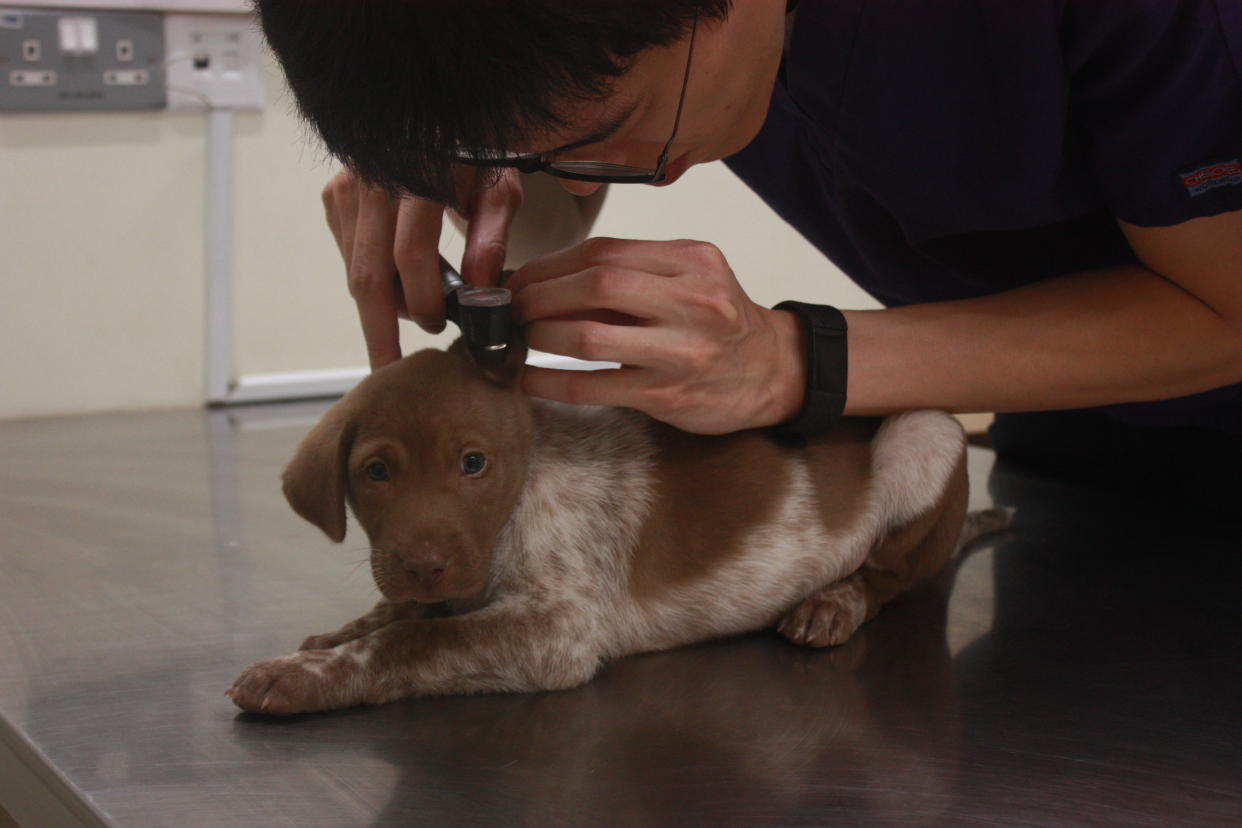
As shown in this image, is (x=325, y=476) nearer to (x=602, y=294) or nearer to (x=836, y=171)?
(x=602, y=294)

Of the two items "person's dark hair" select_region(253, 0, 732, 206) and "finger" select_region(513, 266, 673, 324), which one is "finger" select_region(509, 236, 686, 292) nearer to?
"finger" select_region(513, 266, 673, 324)

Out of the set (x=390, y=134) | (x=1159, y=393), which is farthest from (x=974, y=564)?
(x=390, y=134)

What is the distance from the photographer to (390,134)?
1.03 meters

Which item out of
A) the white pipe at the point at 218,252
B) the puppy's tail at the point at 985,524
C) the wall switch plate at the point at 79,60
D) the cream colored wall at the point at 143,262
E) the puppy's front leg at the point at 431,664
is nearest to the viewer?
the puppy's front leg at the point at 431,664

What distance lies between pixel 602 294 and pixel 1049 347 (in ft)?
2.04

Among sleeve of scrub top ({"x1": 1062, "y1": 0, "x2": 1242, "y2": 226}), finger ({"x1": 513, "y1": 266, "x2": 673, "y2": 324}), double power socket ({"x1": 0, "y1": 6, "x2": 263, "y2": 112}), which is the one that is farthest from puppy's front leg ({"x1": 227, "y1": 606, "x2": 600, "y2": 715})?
double power socket ({"x1": 0, "y1": 6, "x2": 263, "y2": 112})

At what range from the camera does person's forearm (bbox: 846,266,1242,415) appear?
150 cm

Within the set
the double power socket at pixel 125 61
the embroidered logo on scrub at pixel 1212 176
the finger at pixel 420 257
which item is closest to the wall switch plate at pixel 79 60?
the double power socket at pixel 125 61

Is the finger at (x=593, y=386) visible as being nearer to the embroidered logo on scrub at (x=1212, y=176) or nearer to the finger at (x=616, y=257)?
the finger at (x=616, y=257)

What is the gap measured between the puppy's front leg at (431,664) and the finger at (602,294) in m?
→ 0.37

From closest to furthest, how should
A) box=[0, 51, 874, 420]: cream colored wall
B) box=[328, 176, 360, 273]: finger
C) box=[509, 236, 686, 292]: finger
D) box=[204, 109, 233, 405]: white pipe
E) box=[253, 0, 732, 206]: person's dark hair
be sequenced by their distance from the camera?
box=[253, 0, 732, 206]: person's dark hair
box=[509, 236, 686, 292]: finger
box=[328, 176, 360, 273]: finger
box=[0, 51, 874, 420]: cream colored wall
box=[204, 109, 233, 405]: white pipe

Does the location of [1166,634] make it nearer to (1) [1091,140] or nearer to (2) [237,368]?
(1) [1091,140]

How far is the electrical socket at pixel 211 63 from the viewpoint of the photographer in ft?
10.5

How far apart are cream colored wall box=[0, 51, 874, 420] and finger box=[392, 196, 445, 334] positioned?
1.56 m
